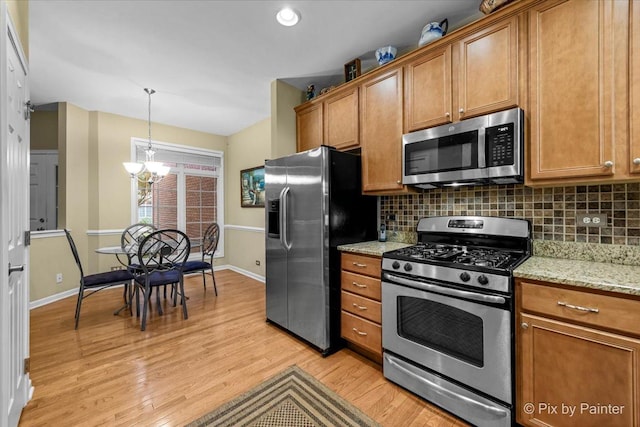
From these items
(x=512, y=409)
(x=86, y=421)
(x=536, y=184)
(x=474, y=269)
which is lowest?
(x=86, y=421)

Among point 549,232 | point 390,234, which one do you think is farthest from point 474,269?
point 390,234

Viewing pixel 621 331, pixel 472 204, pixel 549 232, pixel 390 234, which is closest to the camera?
pixel 621 331

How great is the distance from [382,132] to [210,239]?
311 centimetres

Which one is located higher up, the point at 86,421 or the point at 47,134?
the point at 47,134

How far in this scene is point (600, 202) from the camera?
64.3 inches

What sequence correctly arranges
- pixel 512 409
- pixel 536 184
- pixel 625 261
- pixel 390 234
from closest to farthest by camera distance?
1. pixel 512 409
2. pixel 625 261
3. pixel 536 184
4. pixel 390 234

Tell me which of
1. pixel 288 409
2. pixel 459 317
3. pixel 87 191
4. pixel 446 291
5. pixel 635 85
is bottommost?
pixel 288 409

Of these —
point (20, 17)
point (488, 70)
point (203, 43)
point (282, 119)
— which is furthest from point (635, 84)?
point (20, 17)

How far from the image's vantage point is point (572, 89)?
149 cm

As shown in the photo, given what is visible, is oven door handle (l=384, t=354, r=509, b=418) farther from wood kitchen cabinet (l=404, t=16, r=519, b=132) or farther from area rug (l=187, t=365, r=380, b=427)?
wood kitchen cabinet (l=404, t=16, r=519, b=132)

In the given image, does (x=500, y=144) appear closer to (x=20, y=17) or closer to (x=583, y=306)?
(x=583, y=306)

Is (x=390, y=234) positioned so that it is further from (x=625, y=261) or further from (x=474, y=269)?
(x=625, y=261)

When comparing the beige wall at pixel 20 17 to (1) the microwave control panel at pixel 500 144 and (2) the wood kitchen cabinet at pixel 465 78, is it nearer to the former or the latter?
(2) the wood kitchen cabinet at pixel 465 78

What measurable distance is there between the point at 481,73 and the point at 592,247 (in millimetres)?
1279
